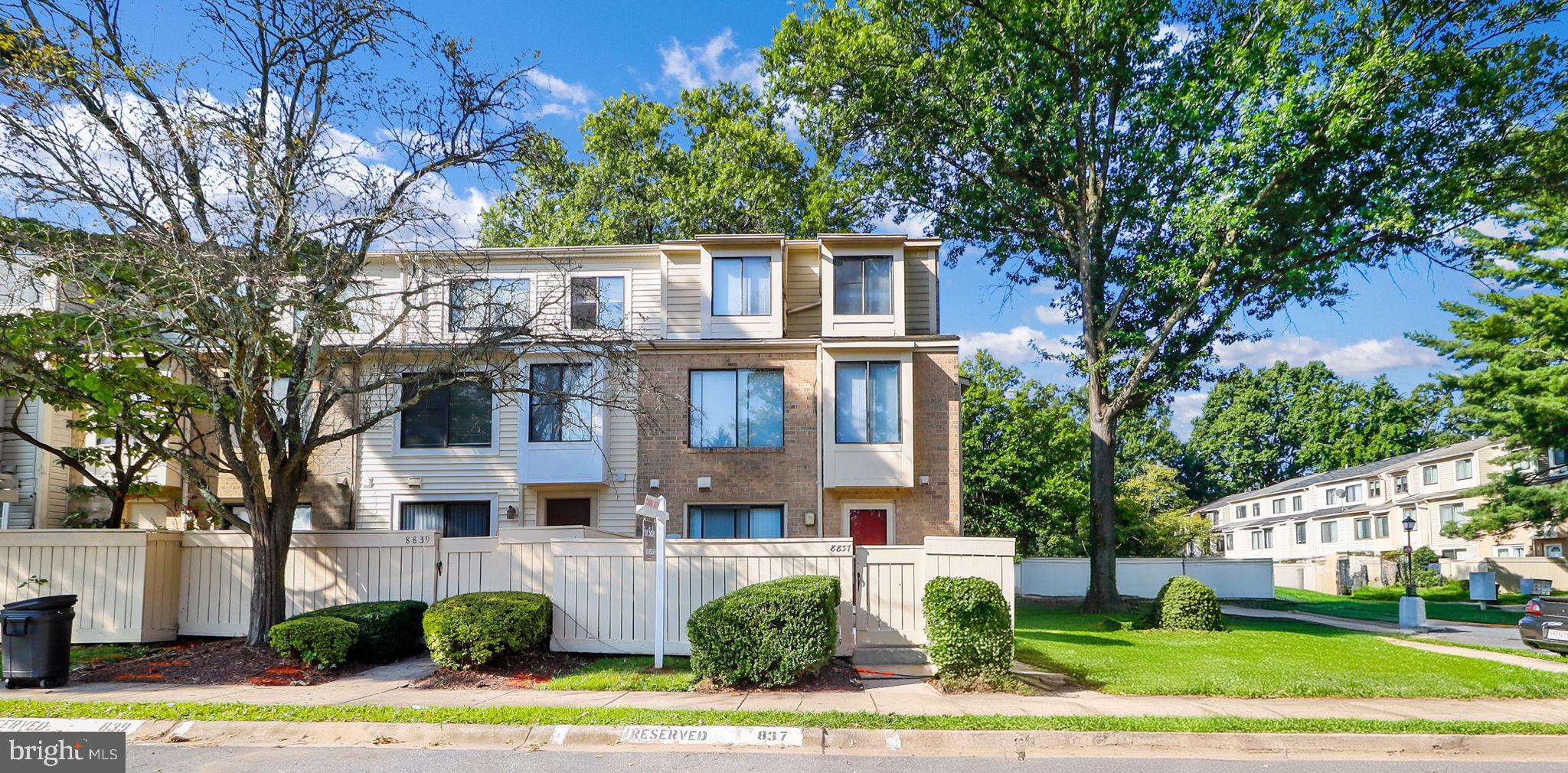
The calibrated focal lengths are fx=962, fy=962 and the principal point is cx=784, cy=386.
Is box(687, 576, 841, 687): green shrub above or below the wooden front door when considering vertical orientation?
below

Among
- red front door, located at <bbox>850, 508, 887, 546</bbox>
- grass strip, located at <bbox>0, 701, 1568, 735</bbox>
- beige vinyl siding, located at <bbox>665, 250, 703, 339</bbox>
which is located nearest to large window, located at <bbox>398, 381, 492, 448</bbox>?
beige vinyl siding, located at <bbox>665, 250, 703, 339</bbox>

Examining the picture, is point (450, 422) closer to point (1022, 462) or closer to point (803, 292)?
point (803, 292)

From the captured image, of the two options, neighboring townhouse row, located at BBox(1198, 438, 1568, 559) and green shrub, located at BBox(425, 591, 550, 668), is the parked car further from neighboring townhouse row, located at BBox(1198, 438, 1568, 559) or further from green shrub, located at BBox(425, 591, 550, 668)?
neighboring townhouse row, located at BBox(1198, 438, 1568, 559)

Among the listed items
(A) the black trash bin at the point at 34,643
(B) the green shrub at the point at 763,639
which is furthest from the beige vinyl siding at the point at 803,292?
(A) the black trash bin at the point at 34,643

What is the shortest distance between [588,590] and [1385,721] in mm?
8951

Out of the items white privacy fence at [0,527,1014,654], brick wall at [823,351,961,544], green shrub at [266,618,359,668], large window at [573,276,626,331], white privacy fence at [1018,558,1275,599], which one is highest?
large window at [573,276,626,331]

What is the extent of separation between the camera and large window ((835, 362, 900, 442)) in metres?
19.8

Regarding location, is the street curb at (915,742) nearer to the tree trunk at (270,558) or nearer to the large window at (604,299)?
the tree trunk at (270,558)

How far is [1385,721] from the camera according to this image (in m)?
9.02

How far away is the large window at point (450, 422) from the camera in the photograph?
67.6ft

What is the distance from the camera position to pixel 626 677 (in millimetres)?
10742

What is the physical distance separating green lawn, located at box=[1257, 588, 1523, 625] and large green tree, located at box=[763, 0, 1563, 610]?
7.87 meters

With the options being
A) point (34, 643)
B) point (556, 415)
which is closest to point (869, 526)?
point (556, 415)

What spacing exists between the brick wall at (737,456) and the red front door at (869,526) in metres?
0.90
